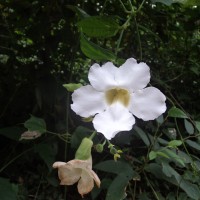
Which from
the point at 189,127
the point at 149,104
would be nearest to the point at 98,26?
the point at 149,104

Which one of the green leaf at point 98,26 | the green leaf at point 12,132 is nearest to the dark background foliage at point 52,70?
the green leaf at point 12,132

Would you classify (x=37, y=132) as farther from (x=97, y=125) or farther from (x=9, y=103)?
(x=97, y=125)

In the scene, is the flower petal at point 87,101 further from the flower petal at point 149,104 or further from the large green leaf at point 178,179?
the large green leaf at point 178,179

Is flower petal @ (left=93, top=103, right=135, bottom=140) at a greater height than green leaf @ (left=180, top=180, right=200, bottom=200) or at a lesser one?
greater

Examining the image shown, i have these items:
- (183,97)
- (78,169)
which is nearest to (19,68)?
(183,97)

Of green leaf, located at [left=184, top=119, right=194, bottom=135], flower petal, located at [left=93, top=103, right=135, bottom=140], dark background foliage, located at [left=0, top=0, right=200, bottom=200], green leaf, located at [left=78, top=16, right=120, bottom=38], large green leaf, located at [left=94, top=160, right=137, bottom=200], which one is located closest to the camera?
flower petal, located at [left=93, top=103, right=135, bottom=140]

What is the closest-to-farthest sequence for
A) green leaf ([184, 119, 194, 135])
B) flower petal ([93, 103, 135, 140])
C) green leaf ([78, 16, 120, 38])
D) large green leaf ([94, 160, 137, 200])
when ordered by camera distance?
1. flower petal ([93, 103, 135, 140])
2. green leaf ([78, 16, 120, 38])
3. large green leaf ([94, 160, 137, 200])
4. green leaf ([184, 119, 194, 135])

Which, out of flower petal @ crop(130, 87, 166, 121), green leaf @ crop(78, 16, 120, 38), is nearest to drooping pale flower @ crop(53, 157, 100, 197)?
flower petal @ crop(130, 87, 166, 121)

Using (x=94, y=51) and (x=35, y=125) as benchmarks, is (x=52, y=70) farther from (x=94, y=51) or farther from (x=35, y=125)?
(x=94, y=51)

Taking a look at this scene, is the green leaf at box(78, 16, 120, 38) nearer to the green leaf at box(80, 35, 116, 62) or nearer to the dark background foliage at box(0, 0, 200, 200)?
the green leaf at box(80, 35, 116, 62)
